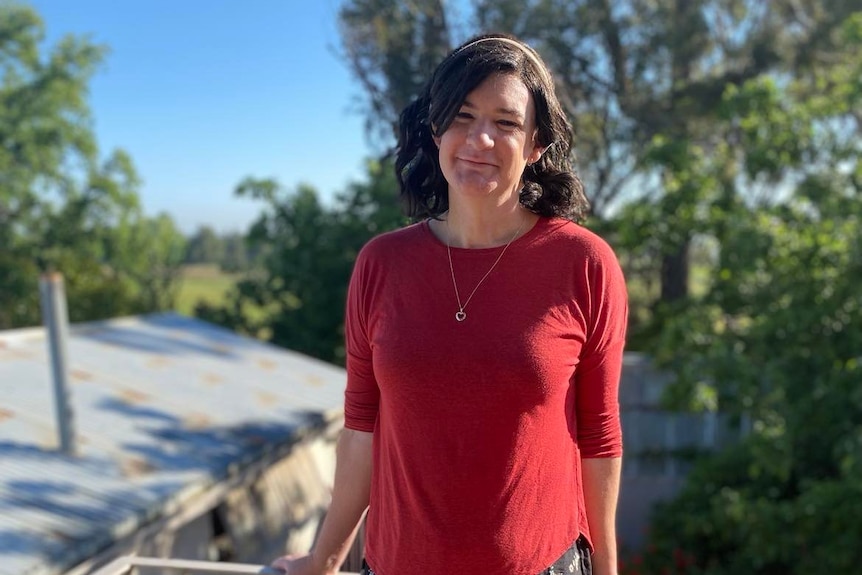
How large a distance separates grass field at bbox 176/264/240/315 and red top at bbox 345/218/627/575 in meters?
9.58

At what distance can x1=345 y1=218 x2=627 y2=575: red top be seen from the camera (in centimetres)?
126

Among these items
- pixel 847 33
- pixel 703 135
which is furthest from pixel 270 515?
pixel 703 135

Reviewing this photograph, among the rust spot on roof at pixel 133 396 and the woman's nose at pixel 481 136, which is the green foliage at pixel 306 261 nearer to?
the rust spot on roof at pixel 133 396

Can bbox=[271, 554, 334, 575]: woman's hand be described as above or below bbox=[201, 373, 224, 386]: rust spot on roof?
above

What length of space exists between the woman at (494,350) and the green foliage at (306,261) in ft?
24.2

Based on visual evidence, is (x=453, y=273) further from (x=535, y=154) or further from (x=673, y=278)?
(x=673, y=278)

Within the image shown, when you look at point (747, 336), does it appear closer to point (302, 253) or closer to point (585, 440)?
point (585, 440)

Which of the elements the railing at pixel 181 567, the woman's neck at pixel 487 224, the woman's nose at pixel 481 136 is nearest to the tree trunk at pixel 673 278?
the railing at pixel 181 567

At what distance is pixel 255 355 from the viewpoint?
7.67m

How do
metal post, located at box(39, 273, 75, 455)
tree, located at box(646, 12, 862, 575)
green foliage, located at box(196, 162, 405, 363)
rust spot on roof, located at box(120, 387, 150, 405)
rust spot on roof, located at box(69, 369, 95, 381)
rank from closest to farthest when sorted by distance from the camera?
tree, located at box(646, 12, 862, 575)
metal post, located at box(39, 273, 75, 455)
rust spot on roof, located at box(120, 387, 150, 405)
rust spot on roof, located at box(69, 369, 95, 381)
green foliage, located at box(196, 162, 405, 363)

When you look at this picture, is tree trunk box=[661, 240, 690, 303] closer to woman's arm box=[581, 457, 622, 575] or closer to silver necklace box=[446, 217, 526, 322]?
woman's arm box=[581, 457, 622, 575]

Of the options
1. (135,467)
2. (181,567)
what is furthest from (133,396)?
(181,567)

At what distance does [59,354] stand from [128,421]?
759 mm

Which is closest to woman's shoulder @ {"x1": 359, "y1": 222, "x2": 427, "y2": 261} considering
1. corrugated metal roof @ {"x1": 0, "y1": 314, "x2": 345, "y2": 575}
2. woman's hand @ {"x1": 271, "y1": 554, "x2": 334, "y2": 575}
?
woman's hand @ {"x1": 271, "y1": 554, "x2": 334, "y2": 575}
